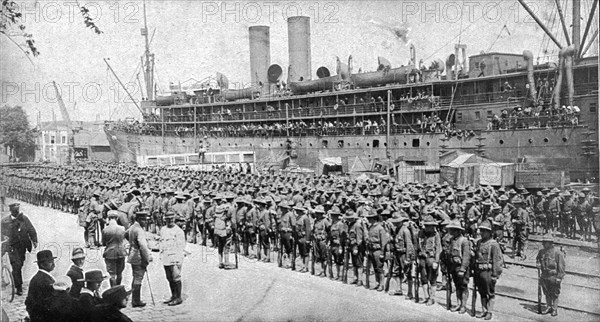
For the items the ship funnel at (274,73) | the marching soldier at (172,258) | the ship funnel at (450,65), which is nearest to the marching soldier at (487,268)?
the marching soldier at (172,258)

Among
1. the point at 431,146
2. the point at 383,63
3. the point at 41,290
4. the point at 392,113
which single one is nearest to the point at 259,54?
the point at 383,63

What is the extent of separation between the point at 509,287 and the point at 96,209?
1143 cm

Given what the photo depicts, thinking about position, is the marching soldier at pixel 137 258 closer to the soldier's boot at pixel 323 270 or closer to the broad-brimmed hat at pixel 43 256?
the broad-brimmed hat at pixel 43 256

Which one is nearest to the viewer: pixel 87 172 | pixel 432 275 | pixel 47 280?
pixel 47 280

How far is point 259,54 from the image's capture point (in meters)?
49.5

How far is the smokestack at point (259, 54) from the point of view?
49.3 m

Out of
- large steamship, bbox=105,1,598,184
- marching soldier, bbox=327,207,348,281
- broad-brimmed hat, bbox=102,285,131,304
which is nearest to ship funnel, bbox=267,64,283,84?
large steamship, bbox=105,1,598,184

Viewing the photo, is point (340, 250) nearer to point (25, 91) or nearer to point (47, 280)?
point (47, 280)

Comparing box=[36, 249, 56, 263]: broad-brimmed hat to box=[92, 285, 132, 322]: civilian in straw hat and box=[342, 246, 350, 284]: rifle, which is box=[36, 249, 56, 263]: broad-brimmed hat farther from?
box=[342, 246, 350, 284]: rifle

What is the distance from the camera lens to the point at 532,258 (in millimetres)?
13195

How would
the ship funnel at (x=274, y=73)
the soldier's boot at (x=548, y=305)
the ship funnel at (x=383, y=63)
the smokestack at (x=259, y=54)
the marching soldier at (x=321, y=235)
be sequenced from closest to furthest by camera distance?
the soldier's boot at (x=548, y=305) → the marching soldier at (x=321, y=235) → the ship funnel at (x=383, y=63) → the ship funnel at (x=274, y=73) → the smokestack at (x=259, y=54)

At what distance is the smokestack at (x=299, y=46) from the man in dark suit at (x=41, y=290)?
39.1m

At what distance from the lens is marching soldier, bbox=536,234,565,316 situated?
8555 millimetres

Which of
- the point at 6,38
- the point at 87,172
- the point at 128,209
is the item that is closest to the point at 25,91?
the point at 6,38
